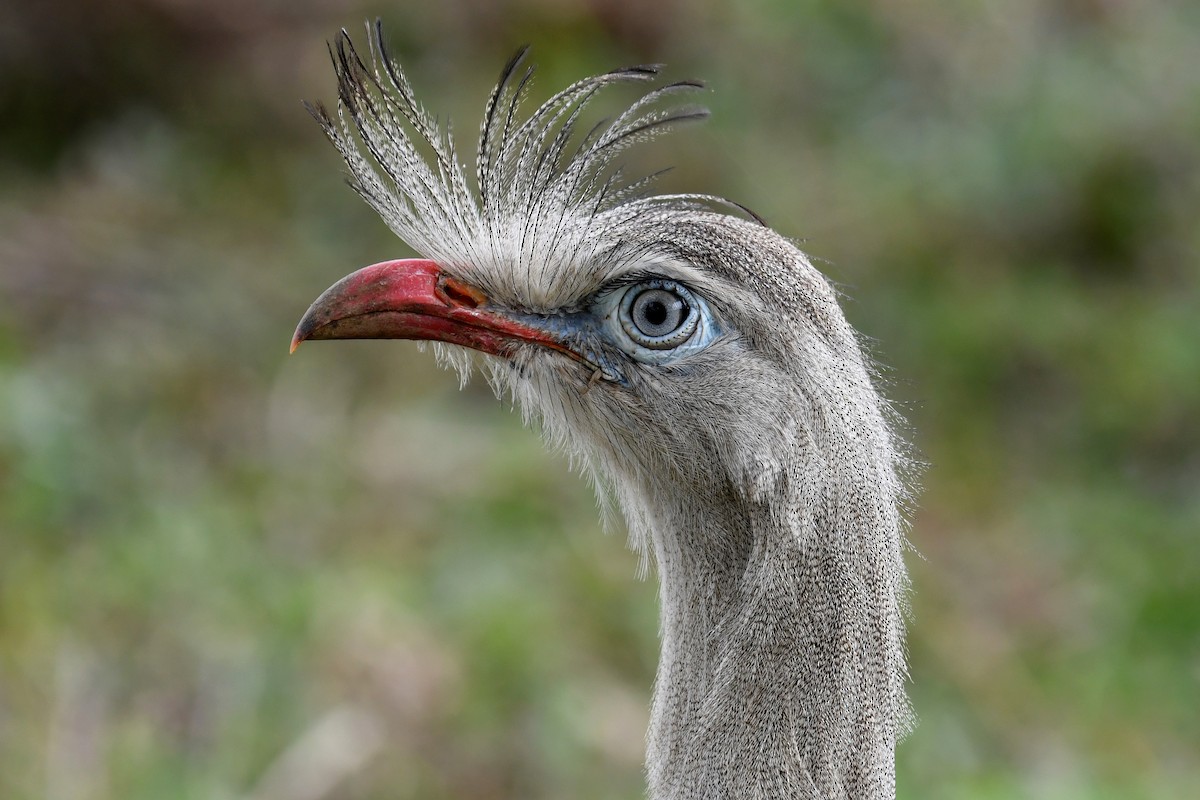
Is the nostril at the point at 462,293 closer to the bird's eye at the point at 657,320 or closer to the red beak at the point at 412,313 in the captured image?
the red beak at the point at 412,313

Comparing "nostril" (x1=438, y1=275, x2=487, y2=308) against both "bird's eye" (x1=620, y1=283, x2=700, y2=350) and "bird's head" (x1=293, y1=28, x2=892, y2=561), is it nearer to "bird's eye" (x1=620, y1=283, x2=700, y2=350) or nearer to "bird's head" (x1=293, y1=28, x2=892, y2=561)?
"bird's head" (x1=293, y1=28, x2=892, y2=561)

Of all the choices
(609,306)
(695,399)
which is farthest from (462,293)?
(695,399)

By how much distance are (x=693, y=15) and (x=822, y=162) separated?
944mm

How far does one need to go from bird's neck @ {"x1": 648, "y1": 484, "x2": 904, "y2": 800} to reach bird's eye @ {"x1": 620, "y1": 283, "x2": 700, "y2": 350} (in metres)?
0.25

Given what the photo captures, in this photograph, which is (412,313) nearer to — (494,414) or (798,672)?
(798,672)

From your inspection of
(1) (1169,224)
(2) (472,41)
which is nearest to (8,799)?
(2) (472,41)

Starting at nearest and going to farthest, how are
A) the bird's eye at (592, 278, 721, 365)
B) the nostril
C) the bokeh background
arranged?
1. the bird's eye at (592, 278, 721, 365)
2. the nostril
3. the bokeh background

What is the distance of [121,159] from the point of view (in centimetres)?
523

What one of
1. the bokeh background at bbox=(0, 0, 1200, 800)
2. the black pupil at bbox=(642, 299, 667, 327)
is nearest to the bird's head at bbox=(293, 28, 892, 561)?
the black pupil at bbox=(642, 299, 667, 327)

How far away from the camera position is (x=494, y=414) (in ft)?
15.0

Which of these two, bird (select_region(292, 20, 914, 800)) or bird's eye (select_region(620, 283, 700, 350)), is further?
bird's eye (select_region(620, 283, 700, 350))

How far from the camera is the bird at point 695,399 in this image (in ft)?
5.84

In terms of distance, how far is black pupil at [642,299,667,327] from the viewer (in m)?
1.90

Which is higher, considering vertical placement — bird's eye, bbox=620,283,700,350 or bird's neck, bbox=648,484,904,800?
bird's eye, bbox=620,283,700,350
